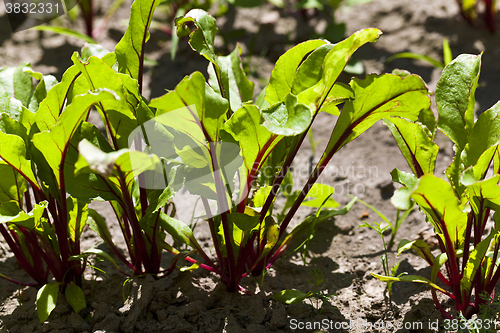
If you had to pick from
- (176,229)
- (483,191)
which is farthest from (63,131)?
(483,191)

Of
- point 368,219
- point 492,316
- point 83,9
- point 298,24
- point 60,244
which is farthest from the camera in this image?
point 298,24

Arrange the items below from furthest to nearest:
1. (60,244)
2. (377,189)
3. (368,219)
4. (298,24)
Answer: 1. (298,24)
2. (377,189)
3. (368,219)
4. (60,244)

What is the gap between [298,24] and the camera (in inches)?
115

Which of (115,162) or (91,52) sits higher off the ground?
(91,52)

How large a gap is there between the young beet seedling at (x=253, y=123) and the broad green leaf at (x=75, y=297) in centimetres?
35

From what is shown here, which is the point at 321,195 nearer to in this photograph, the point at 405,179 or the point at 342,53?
the point at 405,179

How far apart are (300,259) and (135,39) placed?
0.94 m

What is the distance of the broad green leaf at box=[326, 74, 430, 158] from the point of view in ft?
3.79

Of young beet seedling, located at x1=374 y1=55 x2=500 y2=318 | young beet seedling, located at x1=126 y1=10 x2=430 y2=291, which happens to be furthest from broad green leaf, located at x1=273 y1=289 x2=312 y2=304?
young beet seedling, located at x1=374 y1=55 x2=500 y2=318

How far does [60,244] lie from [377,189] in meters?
1.27

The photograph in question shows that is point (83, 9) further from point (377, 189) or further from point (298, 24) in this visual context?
point (377, 189)

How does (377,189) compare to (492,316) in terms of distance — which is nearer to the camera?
(492,316)

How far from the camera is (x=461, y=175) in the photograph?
1218mm

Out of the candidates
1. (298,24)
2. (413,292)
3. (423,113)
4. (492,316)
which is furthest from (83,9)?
(492,316)
